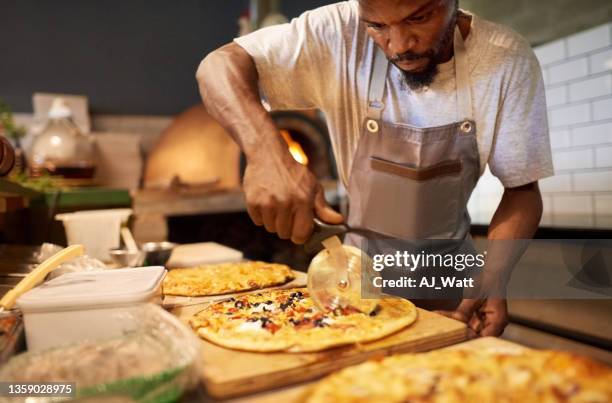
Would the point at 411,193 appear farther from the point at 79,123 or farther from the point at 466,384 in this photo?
the point at 79,123

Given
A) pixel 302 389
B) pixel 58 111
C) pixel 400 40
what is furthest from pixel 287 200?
pixel 58 111

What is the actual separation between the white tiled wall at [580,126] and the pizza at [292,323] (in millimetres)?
1708

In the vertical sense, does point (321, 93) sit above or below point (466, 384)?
above

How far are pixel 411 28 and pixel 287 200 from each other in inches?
28.8

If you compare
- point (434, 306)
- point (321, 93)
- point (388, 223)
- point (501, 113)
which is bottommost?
point (434, 306)

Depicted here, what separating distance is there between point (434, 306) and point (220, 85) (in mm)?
1128

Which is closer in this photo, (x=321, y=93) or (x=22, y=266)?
(x=22, y=266)

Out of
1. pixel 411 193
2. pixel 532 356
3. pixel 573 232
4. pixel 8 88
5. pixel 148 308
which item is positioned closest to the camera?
pixel 532 356

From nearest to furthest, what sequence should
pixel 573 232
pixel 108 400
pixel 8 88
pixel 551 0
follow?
pixel 108 400
pixel 573 232
pixel 551 0
pixel 8 88

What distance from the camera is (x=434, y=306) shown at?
185 cm

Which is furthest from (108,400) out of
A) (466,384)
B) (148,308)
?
(466,384)

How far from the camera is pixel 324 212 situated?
1.17 meters

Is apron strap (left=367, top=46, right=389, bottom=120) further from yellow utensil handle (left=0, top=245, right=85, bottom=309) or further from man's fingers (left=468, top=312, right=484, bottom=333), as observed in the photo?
yellow utensil handle (left=0, top=245, right=85, bottom=309)

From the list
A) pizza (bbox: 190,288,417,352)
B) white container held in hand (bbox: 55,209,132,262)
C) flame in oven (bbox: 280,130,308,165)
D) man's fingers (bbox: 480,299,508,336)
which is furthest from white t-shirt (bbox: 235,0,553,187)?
flame in oven (bbox: 280,130,308,165)
